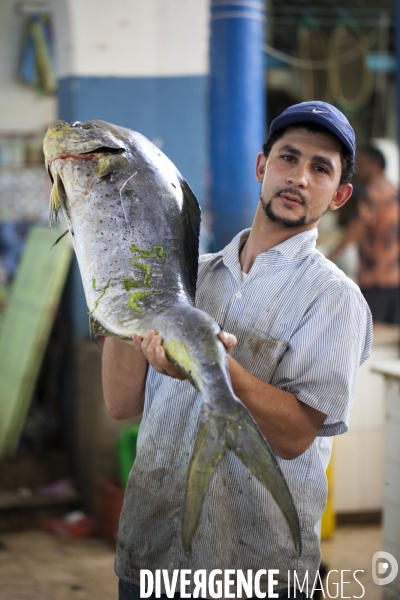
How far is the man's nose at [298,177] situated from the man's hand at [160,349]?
49 cm

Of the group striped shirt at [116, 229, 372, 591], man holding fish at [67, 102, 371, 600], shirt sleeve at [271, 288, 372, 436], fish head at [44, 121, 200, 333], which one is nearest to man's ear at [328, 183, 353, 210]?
man holding fish at [67, 102, 371, 600]

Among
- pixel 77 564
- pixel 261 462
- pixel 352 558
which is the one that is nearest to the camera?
pixel 261 462

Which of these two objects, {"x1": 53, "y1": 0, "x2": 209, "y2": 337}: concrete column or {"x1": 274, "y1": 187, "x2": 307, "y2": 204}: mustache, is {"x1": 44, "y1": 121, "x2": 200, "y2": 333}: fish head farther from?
Answer: {"x1": 53, "y1": 0, "x2": 209, "y2": 337}: concrete column

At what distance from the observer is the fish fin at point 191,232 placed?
77.3 inches

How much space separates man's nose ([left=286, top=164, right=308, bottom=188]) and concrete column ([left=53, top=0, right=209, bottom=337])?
3.21 metres

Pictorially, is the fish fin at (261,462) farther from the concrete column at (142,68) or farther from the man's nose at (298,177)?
the concrete column at (142,68)

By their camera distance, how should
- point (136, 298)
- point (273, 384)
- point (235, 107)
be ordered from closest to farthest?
point (136, 298)
point (273, 384)
point (235, 107)

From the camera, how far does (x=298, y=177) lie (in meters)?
1.96

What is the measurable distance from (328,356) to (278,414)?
19cm

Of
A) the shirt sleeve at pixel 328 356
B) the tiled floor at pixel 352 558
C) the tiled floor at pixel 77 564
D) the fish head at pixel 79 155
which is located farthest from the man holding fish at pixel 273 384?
the tiled floor at pixel 77 564

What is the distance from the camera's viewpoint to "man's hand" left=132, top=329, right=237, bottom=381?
168cm

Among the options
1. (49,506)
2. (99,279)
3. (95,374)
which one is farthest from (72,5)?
(99,279)

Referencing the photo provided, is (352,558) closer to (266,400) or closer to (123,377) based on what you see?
(123,377)

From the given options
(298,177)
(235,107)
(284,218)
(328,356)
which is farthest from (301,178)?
(235,107)
